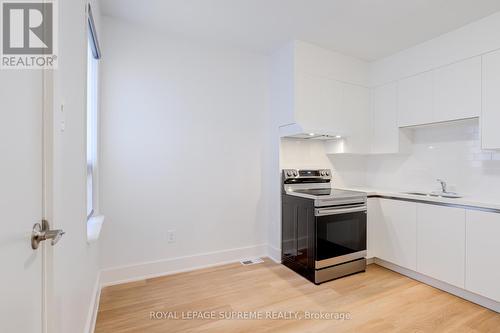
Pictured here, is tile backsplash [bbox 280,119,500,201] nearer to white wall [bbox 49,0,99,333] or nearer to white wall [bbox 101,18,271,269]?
white wall [bbox 101,18,271,269]

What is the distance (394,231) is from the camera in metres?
2.75

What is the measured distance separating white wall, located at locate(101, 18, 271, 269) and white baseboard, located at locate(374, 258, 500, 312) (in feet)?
5.19

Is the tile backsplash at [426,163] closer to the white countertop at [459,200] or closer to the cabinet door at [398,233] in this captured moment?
the white countertop at [459,200]

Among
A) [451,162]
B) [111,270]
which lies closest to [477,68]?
[451,162]

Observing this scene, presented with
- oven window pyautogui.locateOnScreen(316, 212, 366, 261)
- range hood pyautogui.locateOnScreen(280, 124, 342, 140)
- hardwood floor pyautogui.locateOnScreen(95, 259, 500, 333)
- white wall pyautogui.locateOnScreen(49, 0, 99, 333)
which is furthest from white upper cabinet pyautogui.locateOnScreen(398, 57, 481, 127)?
white wall pyautogui.locateOnScreen(49, 0, 99, 333)

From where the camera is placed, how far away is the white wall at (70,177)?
94 cm

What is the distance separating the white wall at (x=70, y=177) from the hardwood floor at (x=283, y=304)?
520mm

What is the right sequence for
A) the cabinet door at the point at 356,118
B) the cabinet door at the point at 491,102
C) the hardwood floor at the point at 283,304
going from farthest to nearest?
1. the cabinet door at the point at 356,118
2. the cabinet door at the point at 491,102
3. the hardwood floor at the point at 283,304

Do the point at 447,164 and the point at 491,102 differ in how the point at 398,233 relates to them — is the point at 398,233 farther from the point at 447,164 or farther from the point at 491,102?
the point at 491,102

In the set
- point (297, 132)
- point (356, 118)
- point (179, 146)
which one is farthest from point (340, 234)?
point (179, 146)

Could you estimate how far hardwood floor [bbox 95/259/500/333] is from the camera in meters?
1.83

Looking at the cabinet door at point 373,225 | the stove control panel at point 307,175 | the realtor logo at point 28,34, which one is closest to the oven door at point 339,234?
the cabinet door at point 373,225

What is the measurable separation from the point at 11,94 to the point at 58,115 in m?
0.26

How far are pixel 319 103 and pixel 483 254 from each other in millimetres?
2058
